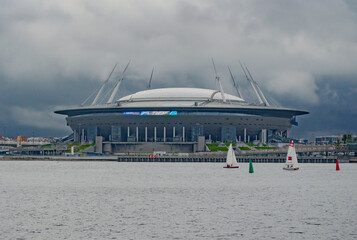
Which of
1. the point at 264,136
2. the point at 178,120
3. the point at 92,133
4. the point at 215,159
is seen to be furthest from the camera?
the point at 92,133

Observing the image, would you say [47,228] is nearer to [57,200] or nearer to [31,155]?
[57,200]

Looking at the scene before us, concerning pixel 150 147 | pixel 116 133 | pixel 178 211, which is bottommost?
pixel 178 211

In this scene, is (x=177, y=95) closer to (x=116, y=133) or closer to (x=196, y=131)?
(x=196, y=131)

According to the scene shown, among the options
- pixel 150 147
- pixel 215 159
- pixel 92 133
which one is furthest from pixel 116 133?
pixel 215 159

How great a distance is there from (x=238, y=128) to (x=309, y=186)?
104 meters

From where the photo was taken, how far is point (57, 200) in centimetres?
5275

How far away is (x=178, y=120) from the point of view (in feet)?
549

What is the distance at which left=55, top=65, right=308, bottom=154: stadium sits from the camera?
167m

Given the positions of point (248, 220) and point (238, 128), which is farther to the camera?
point (238, 128)

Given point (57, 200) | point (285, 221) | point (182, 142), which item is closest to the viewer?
point (285, 221)

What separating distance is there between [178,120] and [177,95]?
1049 centimetres

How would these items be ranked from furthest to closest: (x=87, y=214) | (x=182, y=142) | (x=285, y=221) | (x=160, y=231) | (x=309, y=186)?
(x=182, y=142), (x=309, y=186), (x=87, y=214), (x=285, y=221), (x=160, y=231)

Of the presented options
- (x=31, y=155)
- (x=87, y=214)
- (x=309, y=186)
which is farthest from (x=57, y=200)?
(x=31, y=155)

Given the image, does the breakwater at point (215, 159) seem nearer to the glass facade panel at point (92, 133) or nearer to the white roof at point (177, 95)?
the glass facade panel at point (92, 133)
